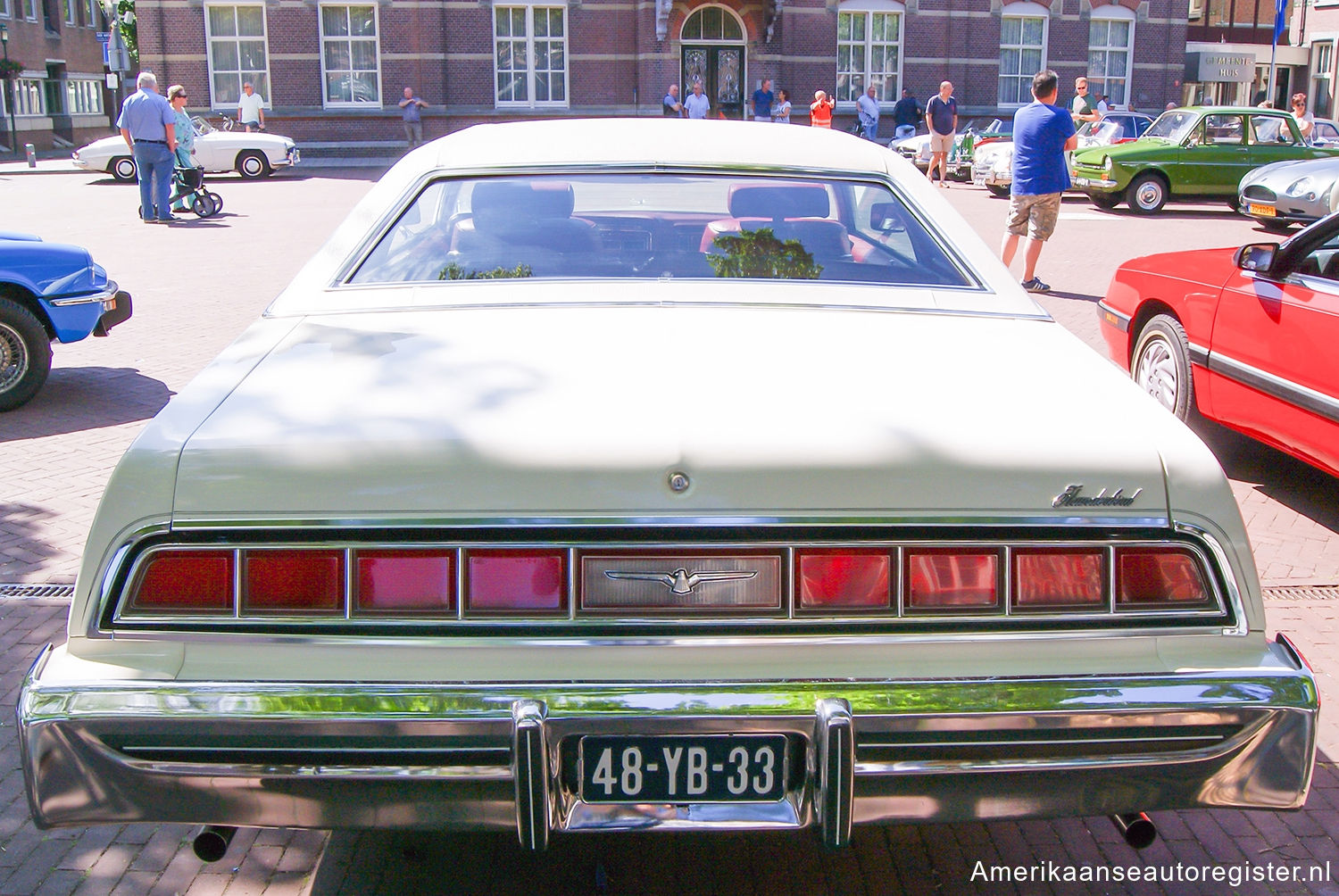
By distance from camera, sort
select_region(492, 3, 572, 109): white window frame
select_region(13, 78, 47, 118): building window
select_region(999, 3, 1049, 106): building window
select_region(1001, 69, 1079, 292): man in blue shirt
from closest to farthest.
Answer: select_region(1001, 69, 1079, 292): man in blue shirt
select_region(492, 3, 572, 109): white window frame
select_region(999, 3, 1049, 106): building window
select_region(13, 78, 47, 118): building window

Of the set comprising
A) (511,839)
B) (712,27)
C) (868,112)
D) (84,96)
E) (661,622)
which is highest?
(712,27)

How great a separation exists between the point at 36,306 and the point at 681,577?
20.4ft

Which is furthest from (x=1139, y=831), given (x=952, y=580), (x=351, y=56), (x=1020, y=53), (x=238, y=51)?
(x=1020, y=53)

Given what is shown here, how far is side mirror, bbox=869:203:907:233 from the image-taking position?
3600 millimetres

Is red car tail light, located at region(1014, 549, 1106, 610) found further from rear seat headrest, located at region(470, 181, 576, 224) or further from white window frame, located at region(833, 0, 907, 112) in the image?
white window frame, located at region(833, 0, 907, 112)

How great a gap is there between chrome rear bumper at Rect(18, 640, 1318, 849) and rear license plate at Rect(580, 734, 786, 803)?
0.07ft

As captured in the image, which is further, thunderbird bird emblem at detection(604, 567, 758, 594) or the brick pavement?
the brick pavement

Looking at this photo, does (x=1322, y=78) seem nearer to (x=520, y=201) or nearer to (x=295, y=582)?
(x=520, y=201)

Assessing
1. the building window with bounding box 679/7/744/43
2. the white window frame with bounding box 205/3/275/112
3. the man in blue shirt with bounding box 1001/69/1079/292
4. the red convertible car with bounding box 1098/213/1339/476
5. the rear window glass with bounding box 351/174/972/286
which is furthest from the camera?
the building window with bounding box 679/7/744/43

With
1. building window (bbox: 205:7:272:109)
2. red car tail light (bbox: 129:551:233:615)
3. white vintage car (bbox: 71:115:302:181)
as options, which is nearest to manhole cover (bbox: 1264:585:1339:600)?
red car tail light (bbox: 129:551:233:615)

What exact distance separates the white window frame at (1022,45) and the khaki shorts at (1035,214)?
2330cm

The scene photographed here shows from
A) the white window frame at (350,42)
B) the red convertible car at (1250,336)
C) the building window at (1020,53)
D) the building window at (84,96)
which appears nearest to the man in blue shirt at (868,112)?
the building window at (1020,53)

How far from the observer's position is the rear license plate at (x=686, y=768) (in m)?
2.13

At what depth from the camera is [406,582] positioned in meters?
2.19
